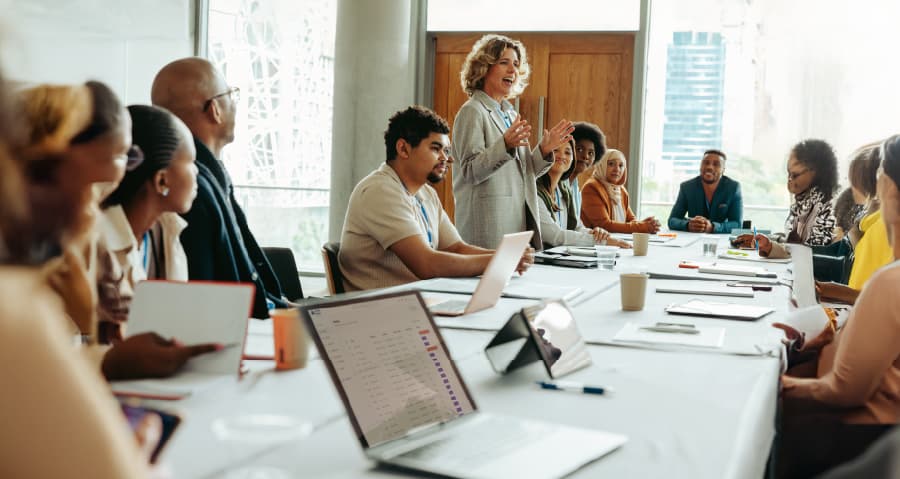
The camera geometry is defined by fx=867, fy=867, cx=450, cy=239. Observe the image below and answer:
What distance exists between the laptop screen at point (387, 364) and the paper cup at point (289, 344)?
0.31 metres

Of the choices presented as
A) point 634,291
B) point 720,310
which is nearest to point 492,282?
point 634,291

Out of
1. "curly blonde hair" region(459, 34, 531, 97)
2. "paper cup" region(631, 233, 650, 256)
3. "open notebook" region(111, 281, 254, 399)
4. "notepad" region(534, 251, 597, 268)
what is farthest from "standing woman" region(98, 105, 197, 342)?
"paper cup" region(631, 233, 650, 256)

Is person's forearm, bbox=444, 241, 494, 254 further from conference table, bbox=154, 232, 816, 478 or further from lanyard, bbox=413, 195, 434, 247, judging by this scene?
conference table, bbox=154, 232, 816, 478

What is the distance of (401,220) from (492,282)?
3.01 feet

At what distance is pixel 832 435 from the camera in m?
1.96

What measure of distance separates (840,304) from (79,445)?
3.37m

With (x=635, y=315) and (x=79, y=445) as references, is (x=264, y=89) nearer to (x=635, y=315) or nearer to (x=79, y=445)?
(x=635, y=315)

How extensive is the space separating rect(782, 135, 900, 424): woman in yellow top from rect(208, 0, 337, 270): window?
560cm

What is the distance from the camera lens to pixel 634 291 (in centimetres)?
241

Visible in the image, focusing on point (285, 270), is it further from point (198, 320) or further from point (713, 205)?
point (713, 205)

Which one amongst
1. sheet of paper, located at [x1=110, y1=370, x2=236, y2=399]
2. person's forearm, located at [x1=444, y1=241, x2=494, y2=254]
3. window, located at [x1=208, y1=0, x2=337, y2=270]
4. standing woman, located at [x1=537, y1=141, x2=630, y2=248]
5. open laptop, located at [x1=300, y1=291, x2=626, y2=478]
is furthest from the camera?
window, located at [x1=208, y1=0, x2=337, y2=270]

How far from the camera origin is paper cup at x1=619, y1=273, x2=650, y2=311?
2410mm

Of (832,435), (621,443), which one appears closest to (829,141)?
(832,435)

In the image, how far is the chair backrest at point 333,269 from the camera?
3.16m
